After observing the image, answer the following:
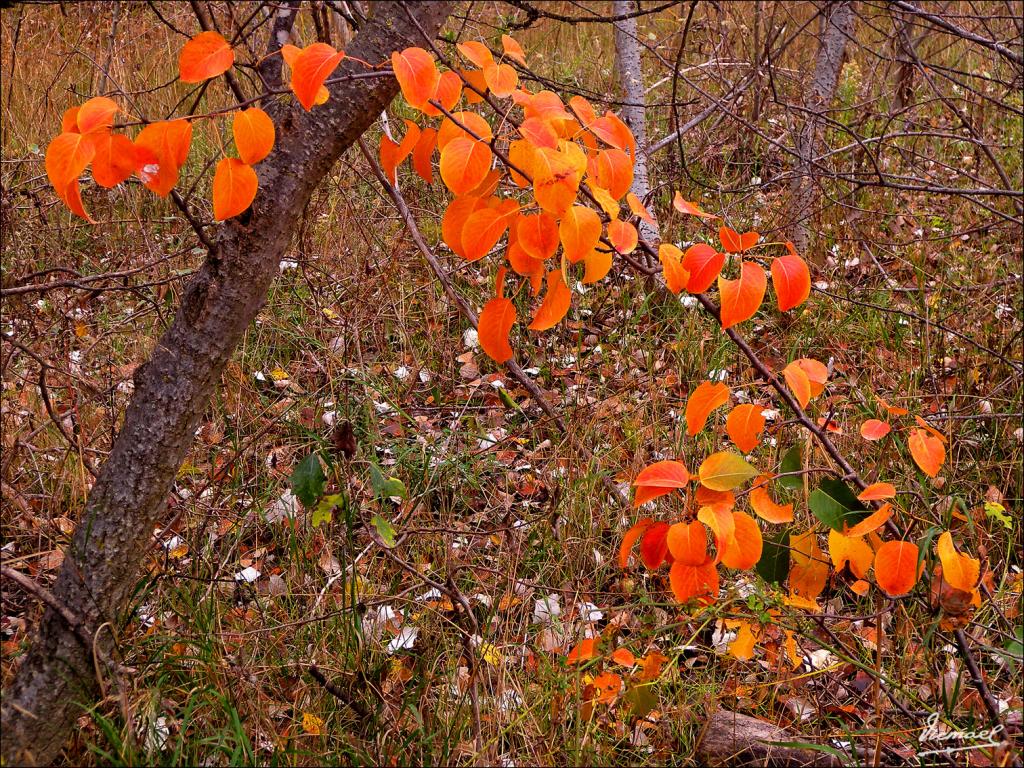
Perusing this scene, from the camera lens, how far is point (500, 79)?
57.4 inches

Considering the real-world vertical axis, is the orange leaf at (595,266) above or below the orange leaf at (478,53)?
below

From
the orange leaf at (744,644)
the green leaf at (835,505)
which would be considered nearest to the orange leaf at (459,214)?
the green leaf at (835,505)

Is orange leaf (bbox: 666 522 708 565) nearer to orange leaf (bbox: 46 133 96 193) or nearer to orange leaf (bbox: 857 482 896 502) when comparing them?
orange leaf (bbox: 857 482 896 502)

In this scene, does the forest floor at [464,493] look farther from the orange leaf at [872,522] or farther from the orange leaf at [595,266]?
the orange leaf at [595,266]

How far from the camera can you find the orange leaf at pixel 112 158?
125 centimetres

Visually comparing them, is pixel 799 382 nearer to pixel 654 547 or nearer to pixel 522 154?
pixel 654 547

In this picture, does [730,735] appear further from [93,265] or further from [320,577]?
[93,265]

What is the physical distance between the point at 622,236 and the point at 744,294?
0.85ft

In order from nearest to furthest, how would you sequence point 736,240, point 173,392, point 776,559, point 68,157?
1. point 68,157
2. point 173,392
3. point 736,240
4. point 776,559

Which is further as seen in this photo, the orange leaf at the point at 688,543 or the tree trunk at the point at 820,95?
the tree trunk at the point at 820,95

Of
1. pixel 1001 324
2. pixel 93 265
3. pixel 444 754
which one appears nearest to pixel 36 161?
pixel 93 265

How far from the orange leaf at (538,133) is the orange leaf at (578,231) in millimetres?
118

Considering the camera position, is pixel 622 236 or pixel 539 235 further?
pixel 622 236

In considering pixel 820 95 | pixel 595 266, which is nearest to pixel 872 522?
pixel 595 266
